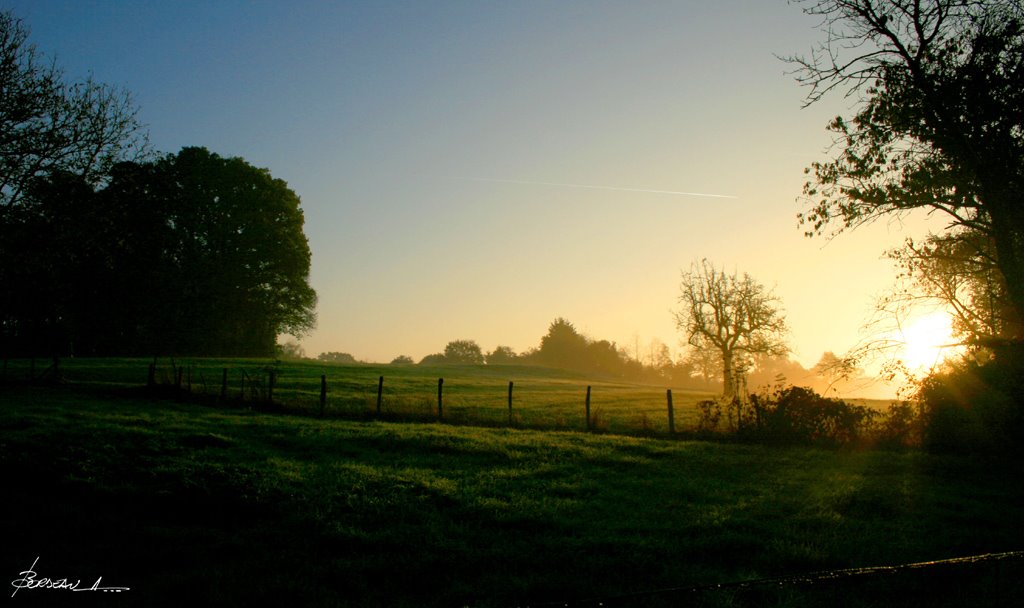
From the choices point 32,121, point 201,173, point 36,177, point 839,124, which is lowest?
point 36,177

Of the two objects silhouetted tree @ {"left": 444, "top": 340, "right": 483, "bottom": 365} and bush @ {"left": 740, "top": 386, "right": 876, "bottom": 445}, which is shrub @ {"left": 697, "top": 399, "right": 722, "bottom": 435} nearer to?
bush @ {"left": 740, "top": 386, "right": 876, "bottom": 445}

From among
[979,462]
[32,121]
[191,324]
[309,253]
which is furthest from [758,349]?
[32,121]

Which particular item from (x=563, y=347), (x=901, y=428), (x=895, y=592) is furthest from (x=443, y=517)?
(x=563, y=347)

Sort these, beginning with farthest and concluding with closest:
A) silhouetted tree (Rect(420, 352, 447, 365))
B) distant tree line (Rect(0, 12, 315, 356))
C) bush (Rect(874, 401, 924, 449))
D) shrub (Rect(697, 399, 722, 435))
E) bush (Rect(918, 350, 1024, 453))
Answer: silhouetted tree (Rect(420, 352, 447, 365))
distant tree line (Rect(0, 12, 315, 356))
shrub (Rect(697, 399, 722, 435))
bush (Rect(874, 401, 924, 449))
bush (Rect(918, 350, 1024, 453))

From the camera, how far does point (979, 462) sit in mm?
16656

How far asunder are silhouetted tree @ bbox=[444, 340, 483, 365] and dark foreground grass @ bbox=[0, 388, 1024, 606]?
136 meters

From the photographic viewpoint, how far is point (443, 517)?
31.7 ft

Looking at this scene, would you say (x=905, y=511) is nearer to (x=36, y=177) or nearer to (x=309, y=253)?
(x=36, y=177)

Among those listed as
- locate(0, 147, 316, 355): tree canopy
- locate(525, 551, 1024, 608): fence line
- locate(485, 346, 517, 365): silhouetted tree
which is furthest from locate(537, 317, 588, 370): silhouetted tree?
locate(525, 551, 1024, 608): fence line

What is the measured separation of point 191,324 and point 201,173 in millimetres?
13612
